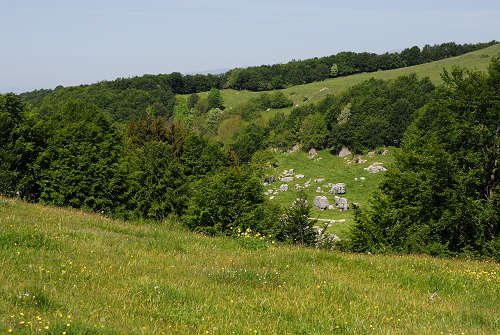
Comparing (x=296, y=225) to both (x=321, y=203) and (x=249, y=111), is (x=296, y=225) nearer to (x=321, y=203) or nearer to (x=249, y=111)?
(x=321, y=203)

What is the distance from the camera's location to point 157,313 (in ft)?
20.5

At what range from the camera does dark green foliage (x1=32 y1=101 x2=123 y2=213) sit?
4322 cm

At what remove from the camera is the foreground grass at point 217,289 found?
5.92 m

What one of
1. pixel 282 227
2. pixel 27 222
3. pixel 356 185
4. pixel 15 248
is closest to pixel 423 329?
pixel 15 248

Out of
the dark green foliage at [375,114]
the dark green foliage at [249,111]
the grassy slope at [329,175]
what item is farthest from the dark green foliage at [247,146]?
the dark green foliage at [249,111]

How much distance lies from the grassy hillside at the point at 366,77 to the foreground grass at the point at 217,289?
150630 mm

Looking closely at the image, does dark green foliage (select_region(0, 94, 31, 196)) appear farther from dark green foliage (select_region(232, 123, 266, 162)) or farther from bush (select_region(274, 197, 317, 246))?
dark green foliage (select_region(232, 123, 266, 162))

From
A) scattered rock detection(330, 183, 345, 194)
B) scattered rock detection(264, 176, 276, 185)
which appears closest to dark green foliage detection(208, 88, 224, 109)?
scattered rock detection(264, 176, 276, 185)

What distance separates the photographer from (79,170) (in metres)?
44.1

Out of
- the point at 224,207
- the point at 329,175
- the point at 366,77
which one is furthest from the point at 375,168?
the point at 366,77

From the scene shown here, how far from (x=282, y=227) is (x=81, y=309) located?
63.8ft

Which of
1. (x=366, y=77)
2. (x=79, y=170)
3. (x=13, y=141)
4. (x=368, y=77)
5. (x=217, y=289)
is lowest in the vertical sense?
(x=79, y=170)

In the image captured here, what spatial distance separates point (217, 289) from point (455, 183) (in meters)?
26.5

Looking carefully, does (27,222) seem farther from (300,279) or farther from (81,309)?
(300,279)
